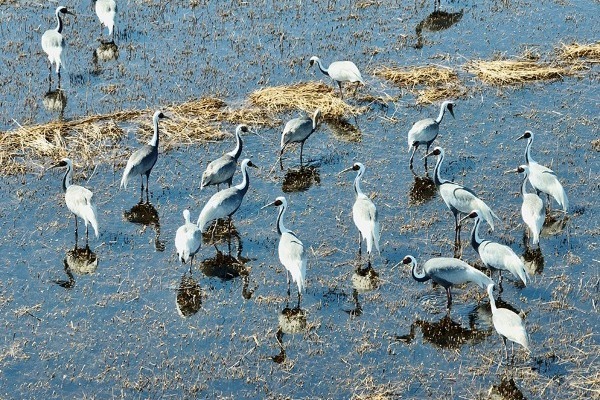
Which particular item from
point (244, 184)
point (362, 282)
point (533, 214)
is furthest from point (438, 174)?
point (244, 184)

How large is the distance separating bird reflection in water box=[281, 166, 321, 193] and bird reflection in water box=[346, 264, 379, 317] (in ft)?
9.70

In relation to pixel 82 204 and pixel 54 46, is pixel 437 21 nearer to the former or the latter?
pixel 54 46

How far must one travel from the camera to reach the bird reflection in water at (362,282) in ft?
45.0

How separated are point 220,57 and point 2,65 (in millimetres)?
5182

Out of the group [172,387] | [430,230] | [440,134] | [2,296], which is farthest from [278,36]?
[172,387]

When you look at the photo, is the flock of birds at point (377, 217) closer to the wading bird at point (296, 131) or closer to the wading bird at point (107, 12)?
the wading bird at point (296, 131)

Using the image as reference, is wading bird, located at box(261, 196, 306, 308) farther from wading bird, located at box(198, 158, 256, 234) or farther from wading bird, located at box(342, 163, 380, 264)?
wading bird, located at box(198, 158, 256, 234)

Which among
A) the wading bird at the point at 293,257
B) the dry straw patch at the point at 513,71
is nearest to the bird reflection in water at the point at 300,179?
the wading bird at the point at 293,257

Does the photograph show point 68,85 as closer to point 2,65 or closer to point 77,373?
point 2,65

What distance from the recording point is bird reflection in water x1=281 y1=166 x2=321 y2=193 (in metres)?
16.9

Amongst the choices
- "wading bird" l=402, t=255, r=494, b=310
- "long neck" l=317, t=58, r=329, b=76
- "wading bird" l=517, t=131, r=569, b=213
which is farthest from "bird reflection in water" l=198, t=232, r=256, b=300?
"long neck" l=317, t=58, r=329, b=76

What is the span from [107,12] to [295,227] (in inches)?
381

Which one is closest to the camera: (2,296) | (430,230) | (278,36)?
(2,296)

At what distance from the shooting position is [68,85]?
20609mm
